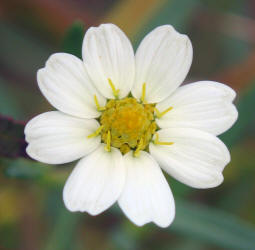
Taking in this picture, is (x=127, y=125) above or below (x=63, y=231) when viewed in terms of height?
above

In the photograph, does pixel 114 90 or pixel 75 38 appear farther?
pixel 75 38

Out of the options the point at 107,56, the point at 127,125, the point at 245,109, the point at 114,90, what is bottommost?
the point at 245,109

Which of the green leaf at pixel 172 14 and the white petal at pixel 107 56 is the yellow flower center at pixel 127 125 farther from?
the green leaf at pixel 172 14

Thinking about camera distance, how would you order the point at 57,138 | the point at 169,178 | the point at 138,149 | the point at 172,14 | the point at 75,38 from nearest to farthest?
the point at 57,138 < the point at 138,149 < the point at 75,38 < the point at 169,178 < the point at 172,14

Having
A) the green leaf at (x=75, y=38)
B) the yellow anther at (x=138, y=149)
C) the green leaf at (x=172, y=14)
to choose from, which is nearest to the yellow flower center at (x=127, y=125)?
the yellow anther at (x=138, y=149)

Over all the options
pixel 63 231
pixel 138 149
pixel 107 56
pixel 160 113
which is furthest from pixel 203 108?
pixel 63 231

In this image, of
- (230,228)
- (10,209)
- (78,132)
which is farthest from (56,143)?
(10,209)

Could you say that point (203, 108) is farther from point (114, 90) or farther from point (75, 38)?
point (75, 38)

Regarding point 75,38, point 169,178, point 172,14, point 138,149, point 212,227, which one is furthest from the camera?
point 172,14
